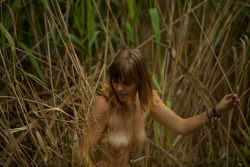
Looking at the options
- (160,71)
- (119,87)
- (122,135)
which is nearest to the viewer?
(119,87)

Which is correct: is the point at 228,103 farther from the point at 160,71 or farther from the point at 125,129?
the point at 160,71

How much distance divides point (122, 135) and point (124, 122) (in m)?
0.06

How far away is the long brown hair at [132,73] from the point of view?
1.33 m

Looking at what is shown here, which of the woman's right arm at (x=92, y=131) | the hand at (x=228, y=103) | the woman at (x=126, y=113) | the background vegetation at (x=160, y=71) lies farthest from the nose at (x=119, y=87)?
the hand at (x=228, y=103)

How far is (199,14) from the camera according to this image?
2.03 meters

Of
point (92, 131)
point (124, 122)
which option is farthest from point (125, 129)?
point (92, 131)

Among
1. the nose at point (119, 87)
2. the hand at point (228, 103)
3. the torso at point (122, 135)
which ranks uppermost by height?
the nose at point (119, 87)

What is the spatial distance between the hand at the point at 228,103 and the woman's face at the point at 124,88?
36cm

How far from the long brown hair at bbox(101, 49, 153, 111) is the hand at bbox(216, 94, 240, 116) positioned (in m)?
0.29

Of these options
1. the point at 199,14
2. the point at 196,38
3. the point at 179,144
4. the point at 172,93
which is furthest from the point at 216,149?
the point at 199,14

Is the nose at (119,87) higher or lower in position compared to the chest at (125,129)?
higher

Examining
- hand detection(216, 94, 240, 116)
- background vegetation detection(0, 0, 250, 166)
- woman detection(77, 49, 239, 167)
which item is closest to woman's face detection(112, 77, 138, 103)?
woman detection(77, 49, 239, 167)

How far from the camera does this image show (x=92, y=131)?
1405mm

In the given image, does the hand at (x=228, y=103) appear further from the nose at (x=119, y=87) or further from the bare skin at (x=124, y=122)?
the nose at (x=119, y=87)
